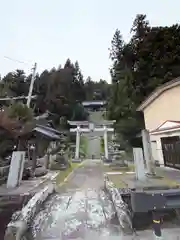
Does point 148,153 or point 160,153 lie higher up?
point 160,153

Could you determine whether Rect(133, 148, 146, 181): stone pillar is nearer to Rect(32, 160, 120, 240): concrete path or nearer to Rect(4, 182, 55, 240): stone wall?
Rect(32, 160, 120, 240): concrete path

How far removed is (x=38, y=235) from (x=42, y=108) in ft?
99.2

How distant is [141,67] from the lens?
78.1ft

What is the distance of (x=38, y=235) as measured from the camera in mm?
5824

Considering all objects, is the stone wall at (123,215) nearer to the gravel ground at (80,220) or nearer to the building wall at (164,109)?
the gravel ground at (80,220)

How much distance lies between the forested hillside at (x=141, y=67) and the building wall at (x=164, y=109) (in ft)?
13.1

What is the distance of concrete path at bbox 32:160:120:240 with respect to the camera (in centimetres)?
584

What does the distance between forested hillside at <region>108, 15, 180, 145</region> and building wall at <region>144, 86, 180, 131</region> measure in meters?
4.01

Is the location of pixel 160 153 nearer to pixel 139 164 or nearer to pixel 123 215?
pixel 139 164

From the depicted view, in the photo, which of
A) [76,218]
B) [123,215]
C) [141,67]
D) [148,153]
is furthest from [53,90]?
[123,215]

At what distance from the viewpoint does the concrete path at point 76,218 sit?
19.2 feet

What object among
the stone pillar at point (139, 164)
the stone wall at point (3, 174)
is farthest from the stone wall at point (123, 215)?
the stone wall at point (3, 174)

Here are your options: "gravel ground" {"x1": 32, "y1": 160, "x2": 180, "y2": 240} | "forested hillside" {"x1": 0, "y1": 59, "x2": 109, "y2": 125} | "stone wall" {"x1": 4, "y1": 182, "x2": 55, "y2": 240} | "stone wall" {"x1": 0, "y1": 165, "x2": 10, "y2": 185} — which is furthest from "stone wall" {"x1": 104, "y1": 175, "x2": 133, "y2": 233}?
"forested hillside" {"x1": 0, "y1": 59, "x2": 109, "y2": 125}

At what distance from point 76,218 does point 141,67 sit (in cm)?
1941
